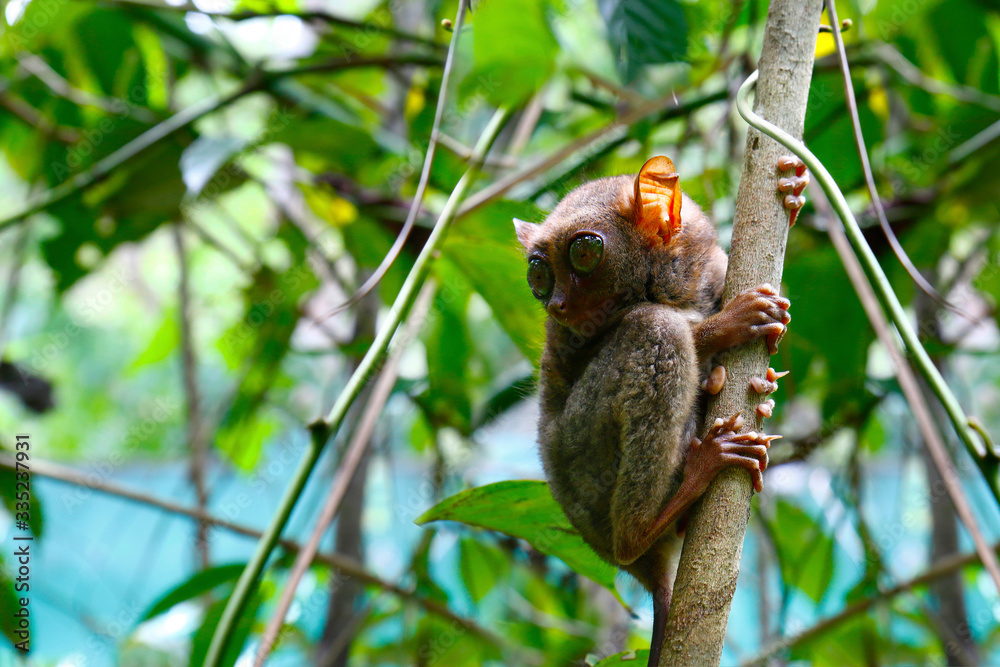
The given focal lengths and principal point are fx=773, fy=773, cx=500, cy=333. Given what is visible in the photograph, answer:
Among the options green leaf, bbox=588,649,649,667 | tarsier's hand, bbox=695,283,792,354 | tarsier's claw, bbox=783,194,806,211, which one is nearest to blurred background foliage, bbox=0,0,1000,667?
green leaf, bbox=588,649,649,667

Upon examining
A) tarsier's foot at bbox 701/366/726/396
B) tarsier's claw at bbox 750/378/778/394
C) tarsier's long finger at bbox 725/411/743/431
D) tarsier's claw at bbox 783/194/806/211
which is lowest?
tarsier's long finger at bbox 725/411/743/431

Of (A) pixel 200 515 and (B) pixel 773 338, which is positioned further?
(A) pixel 200 515

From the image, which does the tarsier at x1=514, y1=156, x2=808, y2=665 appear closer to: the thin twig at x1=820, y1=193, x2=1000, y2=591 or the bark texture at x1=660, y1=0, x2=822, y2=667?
the bark texture at x1=660, y1=0, x2=822, y2=667

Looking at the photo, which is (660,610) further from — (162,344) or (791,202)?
(162,344)

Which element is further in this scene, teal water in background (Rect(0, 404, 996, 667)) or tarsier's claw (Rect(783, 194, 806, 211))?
teal water in background (Rect(0, 404, 996, 667))

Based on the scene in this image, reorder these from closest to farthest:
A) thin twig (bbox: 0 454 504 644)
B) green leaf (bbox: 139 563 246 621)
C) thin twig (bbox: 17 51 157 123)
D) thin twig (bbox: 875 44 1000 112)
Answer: thin twig (bbox: 0 454 504 644), green leaf (bbox: 139 563 246 621), thin twig (bbox: 875 44 1000 112), thin twig (bbox: 17 51 157 123)

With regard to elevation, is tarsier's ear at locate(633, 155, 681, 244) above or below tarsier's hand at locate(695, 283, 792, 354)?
above

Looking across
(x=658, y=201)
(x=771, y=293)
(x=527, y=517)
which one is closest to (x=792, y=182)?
(x=771, y=293)
